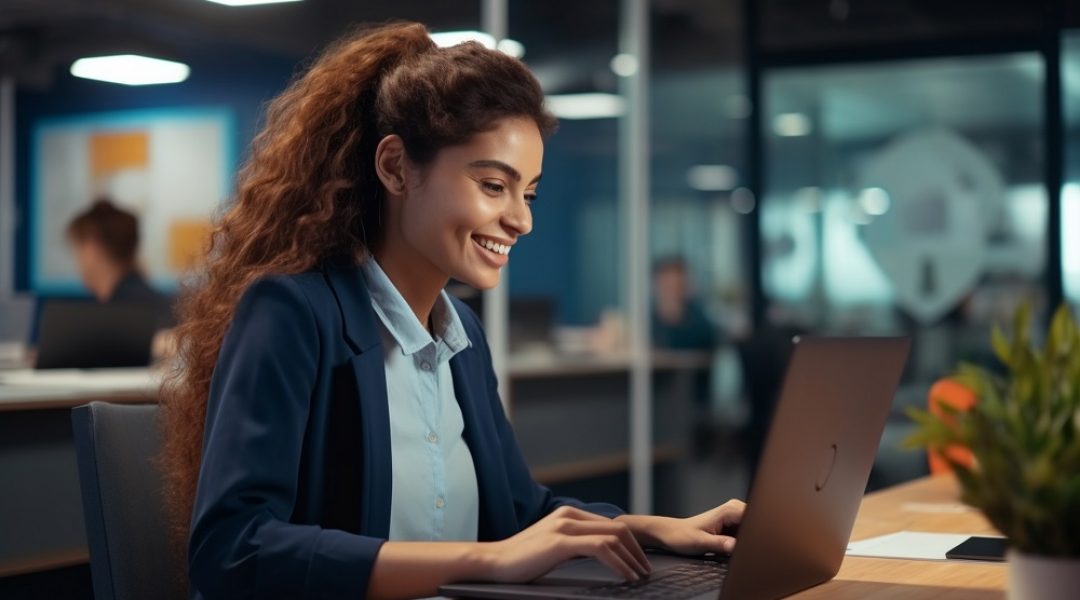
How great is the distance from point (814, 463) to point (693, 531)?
308mm

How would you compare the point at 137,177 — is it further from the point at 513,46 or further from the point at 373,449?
the point at 373,449

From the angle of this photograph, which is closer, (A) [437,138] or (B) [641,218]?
(A) [437,138]

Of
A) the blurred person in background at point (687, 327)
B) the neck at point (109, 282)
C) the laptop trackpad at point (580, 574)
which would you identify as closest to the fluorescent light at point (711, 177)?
the blurred person in background at point (687, 327)

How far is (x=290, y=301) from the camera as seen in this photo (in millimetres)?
1571

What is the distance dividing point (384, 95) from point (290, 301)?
36cm

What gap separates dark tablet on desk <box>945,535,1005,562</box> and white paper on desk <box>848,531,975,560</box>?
0.7 inches

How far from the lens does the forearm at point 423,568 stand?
136 centimetres

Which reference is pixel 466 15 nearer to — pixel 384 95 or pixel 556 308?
pixel 556 308

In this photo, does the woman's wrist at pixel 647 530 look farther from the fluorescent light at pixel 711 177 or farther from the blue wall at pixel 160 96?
the fluorescent light at pixel 711 177

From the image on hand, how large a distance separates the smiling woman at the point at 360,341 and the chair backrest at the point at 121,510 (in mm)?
36

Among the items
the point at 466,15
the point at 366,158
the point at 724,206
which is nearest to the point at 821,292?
the point at 724,206

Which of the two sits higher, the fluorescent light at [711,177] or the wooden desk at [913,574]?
the fluorescent light at [711,177]

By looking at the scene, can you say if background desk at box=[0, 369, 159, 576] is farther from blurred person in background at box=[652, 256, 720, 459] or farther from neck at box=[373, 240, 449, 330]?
blurred person in background at box=[652, 256, 720, 459]

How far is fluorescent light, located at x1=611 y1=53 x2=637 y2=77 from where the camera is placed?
6664 millimetres
